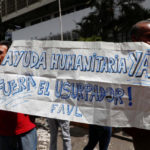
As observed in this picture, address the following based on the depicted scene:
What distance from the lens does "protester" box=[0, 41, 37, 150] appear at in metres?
1.79

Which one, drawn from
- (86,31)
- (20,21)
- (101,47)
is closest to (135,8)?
(86,31)

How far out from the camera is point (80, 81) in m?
1.63

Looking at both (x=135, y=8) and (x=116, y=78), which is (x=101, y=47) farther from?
(x=135, y=8)

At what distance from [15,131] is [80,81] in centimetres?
78

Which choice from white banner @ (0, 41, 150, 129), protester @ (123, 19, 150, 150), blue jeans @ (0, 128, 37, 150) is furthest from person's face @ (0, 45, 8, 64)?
protester @ (123, 19, 150, 150)

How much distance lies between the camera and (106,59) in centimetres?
157

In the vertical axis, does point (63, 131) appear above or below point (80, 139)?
above

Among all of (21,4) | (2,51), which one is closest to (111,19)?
(2,51)

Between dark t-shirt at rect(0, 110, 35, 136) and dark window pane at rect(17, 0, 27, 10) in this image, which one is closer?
dark t-shirt at rect(0, 110, 35, 136)

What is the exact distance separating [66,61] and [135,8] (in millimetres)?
7532

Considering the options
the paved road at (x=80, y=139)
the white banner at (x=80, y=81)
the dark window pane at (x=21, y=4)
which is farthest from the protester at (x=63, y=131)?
the dark window pane at (x=21, y=4)

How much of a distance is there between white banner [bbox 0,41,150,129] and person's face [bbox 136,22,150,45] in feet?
0.17

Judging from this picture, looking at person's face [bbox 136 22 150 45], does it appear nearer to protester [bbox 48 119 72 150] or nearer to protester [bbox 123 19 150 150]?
protester [bbox 123 19 150 150]

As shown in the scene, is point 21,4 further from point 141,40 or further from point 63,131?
point 141,40
